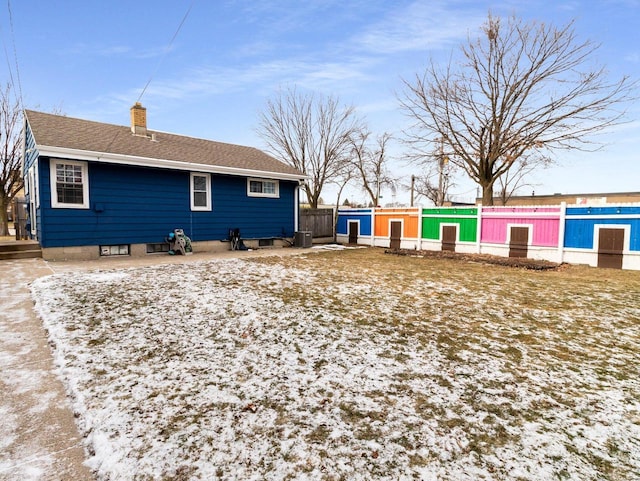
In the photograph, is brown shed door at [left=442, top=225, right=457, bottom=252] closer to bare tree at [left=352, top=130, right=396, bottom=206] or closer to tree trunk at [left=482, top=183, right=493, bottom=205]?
tree trunk at [left=482, top=183, right=493, bottom=205]

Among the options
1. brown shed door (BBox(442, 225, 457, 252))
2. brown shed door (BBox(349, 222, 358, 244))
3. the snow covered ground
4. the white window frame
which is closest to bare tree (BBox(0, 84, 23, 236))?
the white window frame

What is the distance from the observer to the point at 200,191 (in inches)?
443

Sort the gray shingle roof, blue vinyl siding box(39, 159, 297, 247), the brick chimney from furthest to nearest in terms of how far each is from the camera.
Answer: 1. the brick chimney
2. the gray shingle roof
3. blue vinyl siding box(39, 159, 297, 247)

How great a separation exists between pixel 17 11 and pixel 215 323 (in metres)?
10.2

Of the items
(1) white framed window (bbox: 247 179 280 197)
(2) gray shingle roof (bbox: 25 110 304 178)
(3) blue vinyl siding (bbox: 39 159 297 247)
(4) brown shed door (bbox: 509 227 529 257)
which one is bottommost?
(4) brown shed door (bbox: 509 227 529 257)

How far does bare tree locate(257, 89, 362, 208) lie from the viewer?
21547 millimetres

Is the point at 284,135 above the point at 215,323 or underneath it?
above

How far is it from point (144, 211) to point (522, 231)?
12540 mm

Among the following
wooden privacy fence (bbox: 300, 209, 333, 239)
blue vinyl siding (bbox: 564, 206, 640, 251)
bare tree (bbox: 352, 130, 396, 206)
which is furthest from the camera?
bare tree (bbox: 352, 130, 396, 206)

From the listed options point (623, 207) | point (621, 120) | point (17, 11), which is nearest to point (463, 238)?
point (623, 207)

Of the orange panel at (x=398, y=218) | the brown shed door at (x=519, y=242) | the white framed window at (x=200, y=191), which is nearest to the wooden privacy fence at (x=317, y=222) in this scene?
the orange panel at (x=398, y=218)

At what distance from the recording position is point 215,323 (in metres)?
3.89

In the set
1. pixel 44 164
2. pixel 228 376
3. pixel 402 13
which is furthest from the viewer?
pixel 402 13

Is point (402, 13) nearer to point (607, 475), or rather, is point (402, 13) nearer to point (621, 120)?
point (621, 120)
